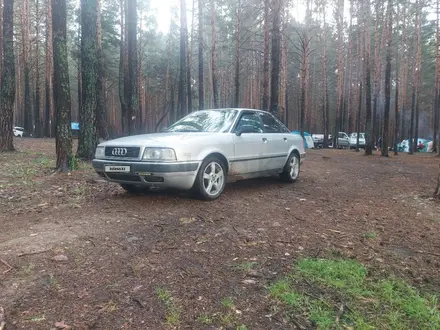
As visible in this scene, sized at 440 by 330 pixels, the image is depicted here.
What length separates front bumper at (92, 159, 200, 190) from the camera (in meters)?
5.13

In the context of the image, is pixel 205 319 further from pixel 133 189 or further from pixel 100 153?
pixel 133 189

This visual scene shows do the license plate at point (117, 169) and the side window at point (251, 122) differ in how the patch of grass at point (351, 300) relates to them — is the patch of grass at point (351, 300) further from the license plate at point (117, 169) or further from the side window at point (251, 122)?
the side window at point (251, 122)

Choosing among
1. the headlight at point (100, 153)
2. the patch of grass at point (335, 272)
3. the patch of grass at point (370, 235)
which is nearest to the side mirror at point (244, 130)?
the headlight at point (100, 153)

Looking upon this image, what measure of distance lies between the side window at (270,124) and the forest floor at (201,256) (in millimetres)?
1647

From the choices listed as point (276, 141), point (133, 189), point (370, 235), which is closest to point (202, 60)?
point (276, 141)

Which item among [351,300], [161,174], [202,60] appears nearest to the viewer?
[351,300]

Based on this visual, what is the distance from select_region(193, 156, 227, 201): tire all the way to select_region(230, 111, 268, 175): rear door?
324mm

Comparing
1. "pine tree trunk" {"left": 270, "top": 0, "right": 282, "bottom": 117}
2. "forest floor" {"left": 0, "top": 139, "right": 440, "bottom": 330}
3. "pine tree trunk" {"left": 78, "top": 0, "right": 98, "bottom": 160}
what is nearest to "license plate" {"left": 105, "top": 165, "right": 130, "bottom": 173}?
"forest floor" {"left": 0, "top": 139, "right": 440, "bottom": 330}

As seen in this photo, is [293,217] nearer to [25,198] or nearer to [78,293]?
[78,293]

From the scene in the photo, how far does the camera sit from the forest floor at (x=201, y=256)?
2484 millimetres

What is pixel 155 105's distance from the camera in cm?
5291

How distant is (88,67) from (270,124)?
5299 millimetres

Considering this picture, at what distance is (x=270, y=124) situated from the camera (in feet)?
25.2

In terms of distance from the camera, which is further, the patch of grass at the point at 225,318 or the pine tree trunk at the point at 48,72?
the pine tree trunk at the point at 48,72
